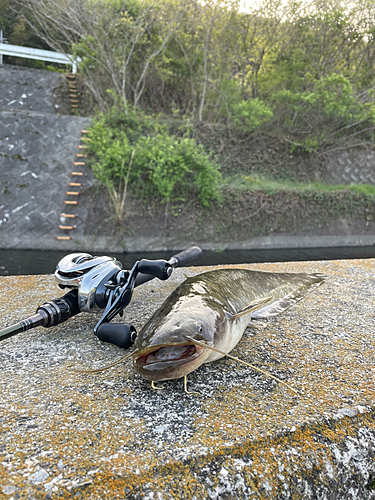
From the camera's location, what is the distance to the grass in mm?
11961

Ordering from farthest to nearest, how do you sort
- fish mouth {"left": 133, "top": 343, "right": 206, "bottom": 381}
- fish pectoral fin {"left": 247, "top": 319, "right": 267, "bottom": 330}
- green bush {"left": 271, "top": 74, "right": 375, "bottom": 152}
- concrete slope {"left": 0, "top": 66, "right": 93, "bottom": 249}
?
green bush {"left": 271, "top": 74, "right": 375, "bottom": 152} → concrete slope {"left": 0, "top": 66, "right": 93, "bottom": 249} → fish pectoral fin {"left": 247, "top": 319, "right": 267, "bottom": 330} → fish mouth {"left": 133, "top": 343, "right": 206, "bottom": 381}

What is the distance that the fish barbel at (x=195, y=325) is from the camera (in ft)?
4.25

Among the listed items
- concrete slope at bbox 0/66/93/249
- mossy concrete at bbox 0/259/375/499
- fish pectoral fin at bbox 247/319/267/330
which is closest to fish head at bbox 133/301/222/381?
mossy concrete at bbox 0/259/375/499

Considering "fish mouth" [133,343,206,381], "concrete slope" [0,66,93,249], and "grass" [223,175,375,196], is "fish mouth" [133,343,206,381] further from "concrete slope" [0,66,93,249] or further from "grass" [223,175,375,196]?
"grass" [223,175,375,196]

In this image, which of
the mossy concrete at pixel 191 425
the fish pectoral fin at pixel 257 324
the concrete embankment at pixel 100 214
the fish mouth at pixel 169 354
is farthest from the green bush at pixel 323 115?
the fish mouth at pixel 169 354

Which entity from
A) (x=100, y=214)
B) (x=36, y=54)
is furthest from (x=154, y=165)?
(x=36, y=54)

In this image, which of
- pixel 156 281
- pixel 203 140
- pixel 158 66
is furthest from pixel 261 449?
pixel 158 66

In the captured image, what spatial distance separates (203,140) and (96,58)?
4234 mm

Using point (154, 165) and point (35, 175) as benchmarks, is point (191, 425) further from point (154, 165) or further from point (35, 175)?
point (35, 175)

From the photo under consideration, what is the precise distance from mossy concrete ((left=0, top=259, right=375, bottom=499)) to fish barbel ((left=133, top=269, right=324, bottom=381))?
13cm

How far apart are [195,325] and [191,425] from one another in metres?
0.33

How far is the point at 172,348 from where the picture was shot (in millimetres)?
1322

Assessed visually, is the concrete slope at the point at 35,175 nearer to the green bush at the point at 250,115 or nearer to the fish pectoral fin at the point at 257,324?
the green bush at the point at 250,115

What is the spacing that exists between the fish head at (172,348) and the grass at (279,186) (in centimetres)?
1037
